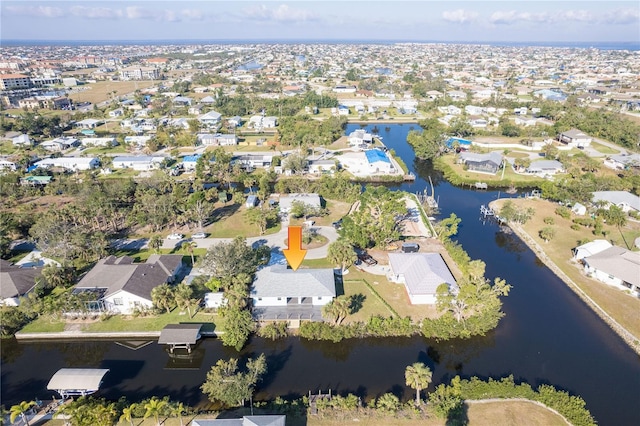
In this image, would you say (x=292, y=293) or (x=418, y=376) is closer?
(x=418, y=376)

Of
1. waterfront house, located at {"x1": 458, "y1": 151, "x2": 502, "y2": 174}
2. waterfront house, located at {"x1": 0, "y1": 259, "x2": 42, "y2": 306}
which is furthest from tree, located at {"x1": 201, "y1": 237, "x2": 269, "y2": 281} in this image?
waterfront house, located at {"x1": 458, "y1": 151, "x2": 502, "y2": 174}

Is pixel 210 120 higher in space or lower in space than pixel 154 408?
higher

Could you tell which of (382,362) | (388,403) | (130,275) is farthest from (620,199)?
(130,275)

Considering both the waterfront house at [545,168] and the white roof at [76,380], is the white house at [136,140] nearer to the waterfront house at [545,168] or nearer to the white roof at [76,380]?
the white roof at [76,380]

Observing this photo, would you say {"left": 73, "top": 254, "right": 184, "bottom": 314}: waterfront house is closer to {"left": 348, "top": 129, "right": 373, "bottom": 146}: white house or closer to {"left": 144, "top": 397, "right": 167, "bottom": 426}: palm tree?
{"left": 144, "top": 397, "right": 167, "bottom": 426}: palm tree

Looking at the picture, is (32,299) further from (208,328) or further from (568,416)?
(568,416)

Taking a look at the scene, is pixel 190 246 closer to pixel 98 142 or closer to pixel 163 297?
pixel 163 297
